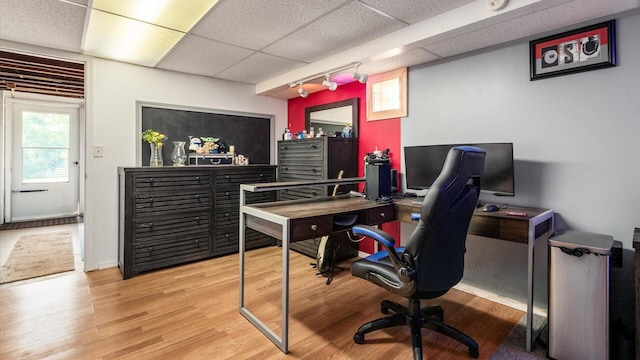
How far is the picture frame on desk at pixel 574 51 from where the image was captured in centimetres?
212

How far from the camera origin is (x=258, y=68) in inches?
147

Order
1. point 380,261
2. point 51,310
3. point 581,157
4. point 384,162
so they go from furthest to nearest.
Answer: point 384,162 < point 51,310 < point 581,157 < point 380,261

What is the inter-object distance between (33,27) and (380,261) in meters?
3.37

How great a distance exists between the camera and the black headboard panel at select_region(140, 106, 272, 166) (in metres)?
3.79

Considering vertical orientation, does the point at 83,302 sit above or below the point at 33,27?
below

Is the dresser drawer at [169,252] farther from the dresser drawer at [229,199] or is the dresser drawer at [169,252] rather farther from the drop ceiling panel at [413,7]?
the drop ceiling panel at [413,7]

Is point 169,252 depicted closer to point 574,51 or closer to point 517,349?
point 517,349

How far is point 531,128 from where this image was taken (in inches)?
98.4

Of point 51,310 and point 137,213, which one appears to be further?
point 137,213

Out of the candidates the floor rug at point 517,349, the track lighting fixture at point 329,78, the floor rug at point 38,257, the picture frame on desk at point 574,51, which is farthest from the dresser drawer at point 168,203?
the picture frame on desk at point 574,51

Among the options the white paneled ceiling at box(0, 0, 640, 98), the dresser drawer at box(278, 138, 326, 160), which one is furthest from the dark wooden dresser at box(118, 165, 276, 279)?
the white paneled ceiling at box(0, 0, 640, 98)

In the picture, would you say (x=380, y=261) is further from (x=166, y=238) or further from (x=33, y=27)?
(x=33, y=27)

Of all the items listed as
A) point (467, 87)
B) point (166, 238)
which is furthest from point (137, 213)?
point (467, 87)

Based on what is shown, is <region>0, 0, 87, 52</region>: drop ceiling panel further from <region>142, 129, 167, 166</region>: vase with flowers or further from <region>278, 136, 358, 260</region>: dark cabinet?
<region>278, 136, 358, 260</region>: dark cabinet
